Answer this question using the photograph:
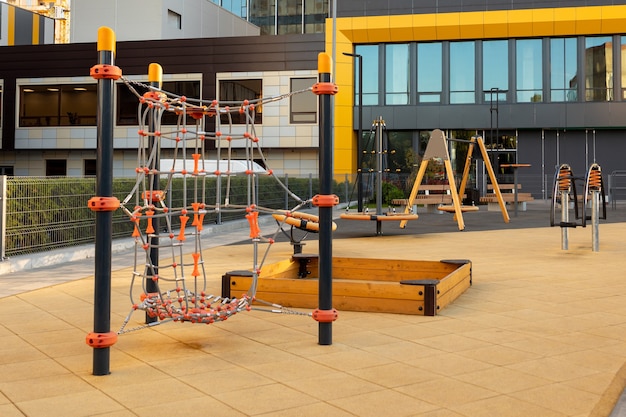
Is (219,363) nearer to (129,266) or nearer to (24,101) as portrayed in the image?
(129,266)

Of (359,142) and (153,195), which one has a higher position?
(359,142)

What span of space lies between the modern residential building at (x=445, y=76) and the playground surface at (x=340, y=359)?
27.0 metres

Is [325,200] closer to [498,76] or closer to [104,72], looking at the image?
[104,72]

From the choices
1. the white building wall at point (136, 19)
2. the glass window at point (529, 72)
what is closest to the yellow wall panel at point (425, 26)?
the glass window at point (529, 72)

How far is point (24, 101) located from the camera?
133 ft

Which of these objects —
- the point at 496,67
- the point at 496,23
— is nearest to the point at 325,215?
the point at 496,23

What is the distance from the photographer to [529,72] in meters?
35.4

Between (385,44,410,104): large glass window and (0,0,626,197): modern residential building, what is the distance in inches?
2.0

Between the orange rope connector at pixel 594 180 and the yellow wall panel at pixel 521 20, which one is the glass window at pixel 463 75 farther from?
the orange rope connector at pixel 594 180

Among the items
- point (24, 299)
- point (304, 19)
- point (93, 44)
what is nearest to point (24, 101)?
point (93, 44)

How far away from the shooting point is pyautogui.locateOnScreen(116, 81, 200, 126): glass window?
126 feet

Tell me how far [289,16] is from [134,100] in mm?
21316

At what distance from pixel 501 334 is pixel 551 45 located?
32634 mm

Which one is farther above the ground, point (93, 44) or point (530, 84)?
point (93, 44)
